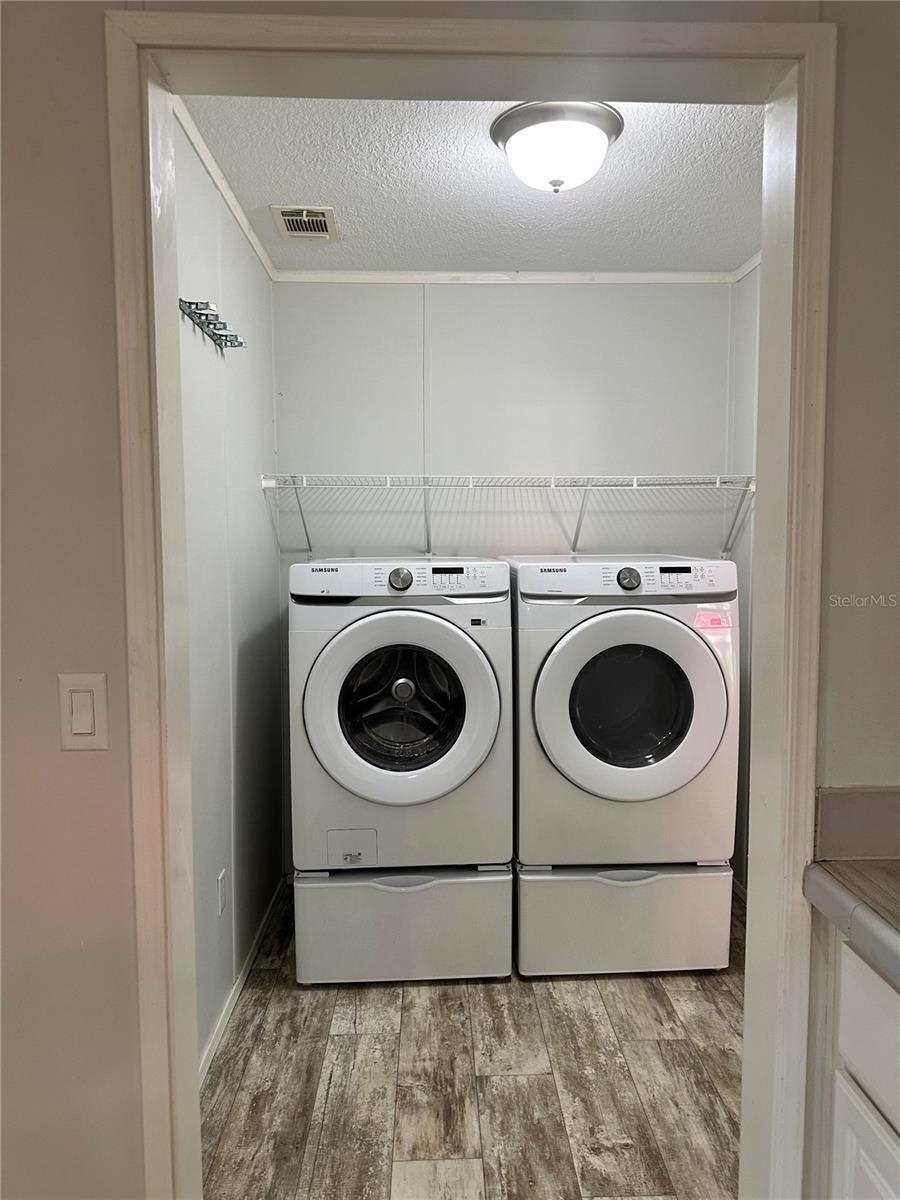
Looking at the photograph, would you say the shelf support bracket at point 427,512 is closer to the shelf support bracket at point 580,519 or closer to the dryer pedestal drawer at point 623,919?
the shelf support bracket at point 580,519

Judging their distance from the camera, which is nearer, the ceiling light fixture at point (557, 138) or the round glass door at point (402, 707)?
the ceiling light fixture at point (557, 138)

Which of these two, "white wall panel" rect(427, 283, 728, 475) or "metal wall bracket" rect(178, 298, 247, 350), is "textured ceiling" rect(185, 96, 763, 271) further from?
"metal wall bracket" rect(178, 298, 247, 350)

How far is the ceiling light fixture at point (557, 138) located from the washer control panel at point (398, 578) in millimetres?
999

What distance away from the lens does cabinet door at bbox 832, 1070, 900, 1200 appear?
0.91 metres

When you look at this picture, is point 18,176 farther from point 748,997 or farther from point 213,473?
point 748,997

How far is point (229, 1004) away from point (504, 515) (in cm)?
182

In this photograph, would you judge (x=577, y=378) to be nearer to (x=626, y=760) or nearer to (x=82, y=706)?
(x=626, y=760)

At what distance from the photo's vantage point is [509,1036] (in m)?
2.01

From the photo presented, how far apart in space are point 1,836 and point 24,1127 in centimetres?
41

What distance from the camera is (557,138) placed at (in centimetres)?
166

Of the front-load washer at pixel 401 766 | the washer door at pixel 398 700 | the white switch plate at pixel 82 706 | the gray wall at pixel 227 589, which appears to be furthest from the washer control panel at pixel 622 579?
the white switch plate at pixel 82 706

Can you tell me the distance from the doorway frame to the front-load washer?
1004 mm

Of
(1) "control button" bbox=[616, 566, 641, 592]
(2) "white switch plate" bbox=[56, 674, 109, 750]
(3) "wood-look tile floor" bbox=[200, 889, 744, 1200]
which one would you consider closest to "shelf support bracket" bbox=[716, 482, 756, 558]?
(1) "control button" bbox=[616, 566, 641, 592]

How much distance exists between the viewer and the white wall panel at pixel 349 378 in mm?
2758
